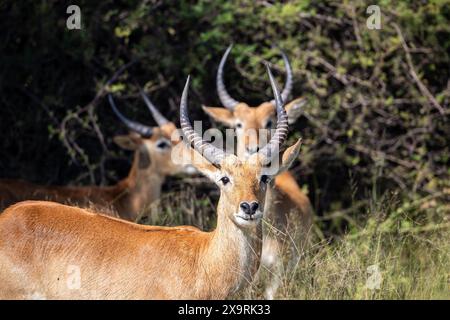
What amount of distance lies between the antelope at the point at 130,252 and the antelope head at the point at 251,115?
117 inches

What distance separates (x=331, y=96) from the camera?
9.69 metres

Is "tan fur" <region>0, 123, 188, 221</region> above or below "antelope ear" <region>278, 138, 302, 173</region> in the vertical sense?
below

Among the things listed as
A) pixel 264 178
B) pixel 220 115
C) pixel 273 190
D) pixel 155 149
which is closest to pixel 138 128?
pixel 155 149

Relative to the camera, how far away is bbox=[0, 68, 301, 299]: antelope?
193 inches

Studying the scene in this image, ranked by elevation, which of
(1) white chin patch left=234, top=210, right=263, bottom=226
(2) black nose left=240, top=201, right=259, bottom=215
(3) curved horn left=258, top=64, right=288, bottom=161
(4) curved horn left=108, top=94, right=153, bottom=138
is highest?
(3) curved horn left=258, top=64, right=288, bottom=161

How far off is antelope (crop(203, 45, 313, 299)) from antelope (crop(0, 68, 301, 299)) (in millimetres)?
509

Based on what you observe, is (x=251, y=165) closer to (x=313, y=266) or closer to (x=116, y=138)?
(x=313, y=266)

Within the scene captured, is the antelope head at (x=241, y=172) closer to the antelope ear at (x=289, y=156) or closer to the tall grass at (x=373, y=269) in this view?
the antelope ear at (x=289, y=156)

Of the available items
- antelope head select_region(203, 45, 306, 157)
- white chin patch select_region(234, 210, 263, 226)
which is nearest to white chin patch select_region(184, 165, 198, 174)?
antelope head select_region(203, 45, 306, 157)

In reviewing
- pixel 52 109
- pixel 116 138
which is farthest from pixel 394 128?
pixel 52 109

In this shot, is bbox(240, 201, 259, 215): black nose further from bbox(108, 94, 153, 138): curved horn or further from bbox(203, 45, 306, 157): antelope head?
bbox(108, 94, 153, 138): curved horn

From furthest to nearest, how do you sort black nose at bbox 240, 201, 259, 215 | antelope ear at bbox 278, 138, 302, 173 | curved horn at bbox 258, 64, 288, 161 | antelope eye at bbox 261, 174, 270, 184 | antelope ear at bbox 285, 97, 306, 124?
antelope ear at bbox 285, 97, 306, 124 < antelope ear at bbox 278, 138, 302, 173 < curved horn at bbox 258, 64, 288, 161 < antelope eye at bbox 261, 174, 270, 184 < black nose at bbox 240, 201, 259, 215

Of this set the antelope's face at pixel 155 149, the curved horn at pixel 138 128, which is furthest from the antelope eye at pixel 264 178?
the curved horn at pixel 138 128
